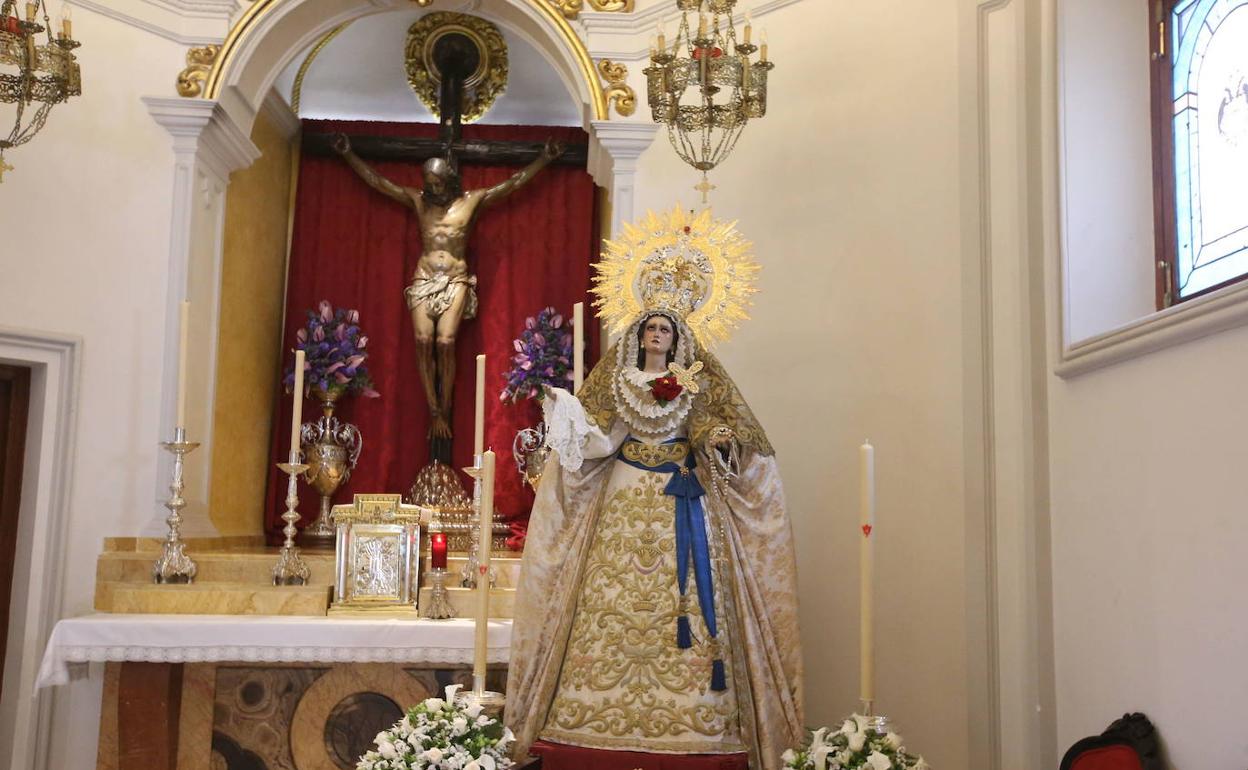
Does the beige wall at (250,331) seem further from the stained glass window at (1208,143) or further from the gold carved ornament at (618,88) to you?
the stained glass window at (1208,143)

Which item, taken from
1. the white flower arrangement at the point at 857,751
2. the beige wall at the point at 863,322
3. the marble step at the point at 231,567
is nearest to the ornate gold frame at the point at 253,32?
the beige wall at the point at 863,322

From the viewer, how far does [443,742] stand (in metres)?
3.28

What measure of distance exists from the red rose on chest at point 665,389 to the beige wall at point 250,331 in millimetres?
2575

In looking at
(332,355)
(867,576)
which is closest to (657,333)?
(867,576)

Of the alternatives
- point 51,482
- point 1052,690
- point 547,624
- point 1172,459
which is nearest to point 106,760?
point 51,482

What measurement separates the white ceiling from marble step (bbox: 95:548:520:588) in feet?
9.26

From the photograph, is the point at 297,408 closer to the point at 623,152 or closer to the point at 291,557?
the point at 291,557

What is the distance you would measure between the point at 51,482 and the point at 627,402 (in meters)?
2.54

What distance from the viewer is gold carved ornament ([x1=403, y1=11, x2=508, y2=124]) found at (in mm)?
6609

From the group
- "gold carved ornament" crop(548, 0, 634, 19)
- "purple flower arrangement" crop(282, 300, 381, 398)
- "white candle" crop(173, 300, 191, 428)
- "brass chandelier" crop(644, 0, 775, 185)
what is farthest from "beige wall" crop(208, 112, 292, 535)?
"brass chandelier" crop(644, 0, 775, 185)

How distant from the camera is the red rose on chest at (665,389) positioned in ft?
12.7

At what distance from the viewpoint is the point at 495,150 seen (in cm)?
651

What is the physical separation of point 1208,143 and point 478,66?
4.10 meters

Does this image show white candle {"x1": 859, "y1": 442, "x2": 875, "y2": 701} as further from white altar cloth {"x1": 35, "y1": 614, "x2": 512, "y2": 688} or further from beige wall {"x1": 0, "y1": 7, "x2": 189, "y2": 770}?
beige wall {"x1": 0, "y1": 7, "x2": 189, "y2": 770}
